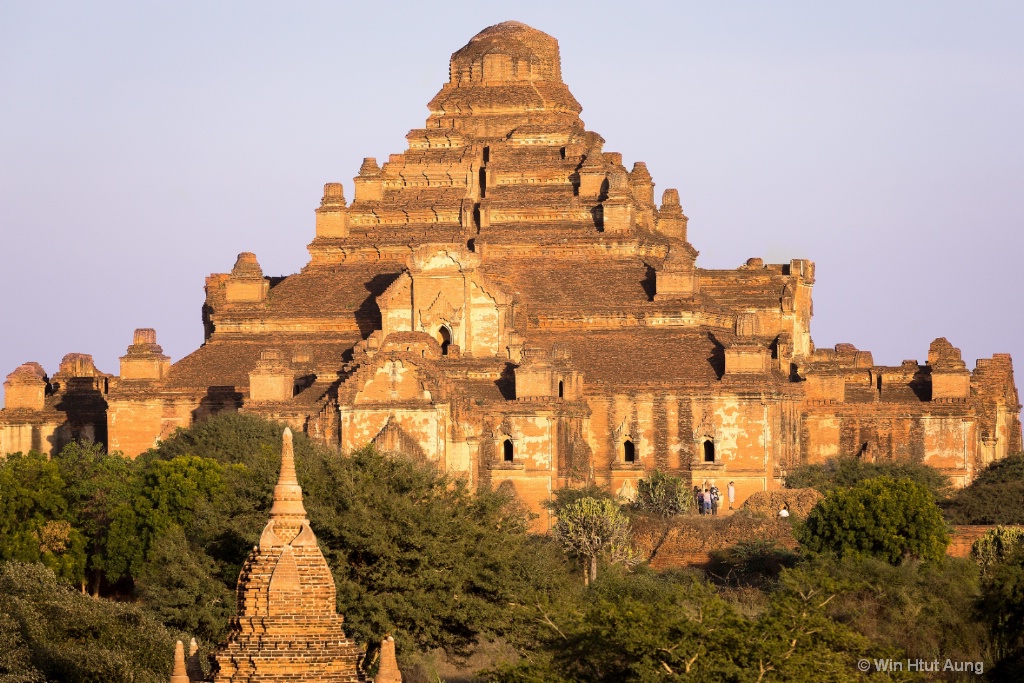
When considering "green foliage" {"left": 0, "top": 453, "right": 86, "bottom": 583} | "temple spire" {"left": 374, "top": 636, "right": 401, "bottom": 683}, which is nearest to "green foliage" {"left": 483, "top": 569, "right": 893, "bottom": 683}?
"temple spire" {"left": 374, "top": 636, "right": 401, "bottom": 683}

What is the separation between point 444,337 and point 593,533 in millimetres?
17099

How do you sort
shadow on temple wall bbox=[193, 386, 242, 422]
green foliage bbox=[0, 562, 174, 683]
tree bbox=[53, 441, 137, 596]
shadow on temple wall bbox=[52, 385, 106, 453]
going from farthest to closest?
shadow on temple wall bbox=[52, 385, 106, 453] < shadow on temple wall bbox=[193, 386, 242, 422] < tree bbox=[53, 441, 137, 596] < green foliage bbox=[0, 562, 174, 683]

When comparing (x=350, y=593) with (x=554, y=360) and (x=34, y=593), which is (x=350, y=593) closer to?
(x=34, y=593)

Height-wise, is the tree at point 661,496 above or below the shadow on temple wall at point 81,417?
below

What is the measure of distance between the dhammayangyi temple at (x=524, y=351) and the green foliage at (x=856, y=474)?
78cm

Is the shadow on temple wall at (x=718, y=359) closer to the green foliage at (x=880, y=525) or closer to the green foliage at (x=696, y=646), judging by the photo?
the green foliage at (x=880, y=525)

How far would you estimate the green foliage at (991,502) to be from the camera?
69.6m

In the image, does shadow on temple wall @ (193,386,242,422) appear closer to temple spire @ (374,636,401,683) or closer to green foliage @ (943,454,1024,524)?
green foliage @ (943,454,1024,524)

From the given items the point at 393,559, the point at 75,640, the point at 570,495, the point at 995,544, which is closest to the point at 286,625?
the point at 75,640

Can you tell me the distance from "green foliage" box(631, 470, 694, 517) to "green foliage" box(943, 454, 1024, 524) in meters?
6.76

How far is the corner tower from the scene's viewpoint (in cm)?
3372

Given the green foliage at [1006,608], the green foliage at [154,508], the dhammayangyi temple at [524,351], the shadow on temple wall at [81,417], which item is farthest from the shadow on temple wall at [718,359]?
the green foliage at [1006,608]

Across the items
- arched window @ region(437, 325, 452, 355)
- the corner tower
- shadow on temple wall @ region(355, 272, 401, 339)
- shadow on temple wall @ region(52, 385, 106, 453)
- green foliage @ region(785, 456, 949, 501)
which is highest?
shadow on temple wall @ region(355, 272, 401, 339)

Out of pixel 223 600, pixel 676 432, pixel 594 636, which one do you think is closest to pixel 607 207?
pixel 676 432
